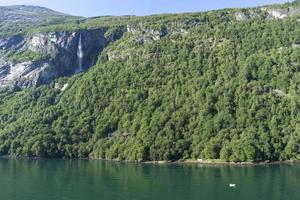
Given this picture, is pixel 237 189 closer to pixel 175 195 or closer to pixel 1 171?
pixel 175 195

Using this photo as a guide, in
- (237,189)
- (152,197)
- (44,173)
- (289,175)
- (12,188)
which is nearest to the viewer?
(152,197)

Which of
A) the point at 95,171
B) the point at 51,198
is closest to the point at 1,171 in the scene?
the point at 95,171

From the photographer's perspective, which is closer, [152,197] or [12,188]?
[152,197]

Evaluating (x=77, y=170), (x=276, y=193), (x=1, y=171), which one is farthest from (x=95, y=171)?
(x=276, y=193)

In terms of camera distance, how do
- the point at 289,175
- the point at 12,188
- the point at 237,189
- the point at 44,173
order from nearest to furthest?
the point at 237,189 < the point at 12,188 < the point at 289,175 < the point at 44,173

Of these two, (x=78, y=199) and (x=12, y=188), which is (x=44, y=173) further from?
(x=78, y=199)

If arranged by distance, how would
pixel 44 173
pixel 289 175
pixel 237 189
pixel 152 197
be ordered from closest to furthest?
pixel 152 197 → pixel 237 189 → pixel 289 175 → pixel 44 173
